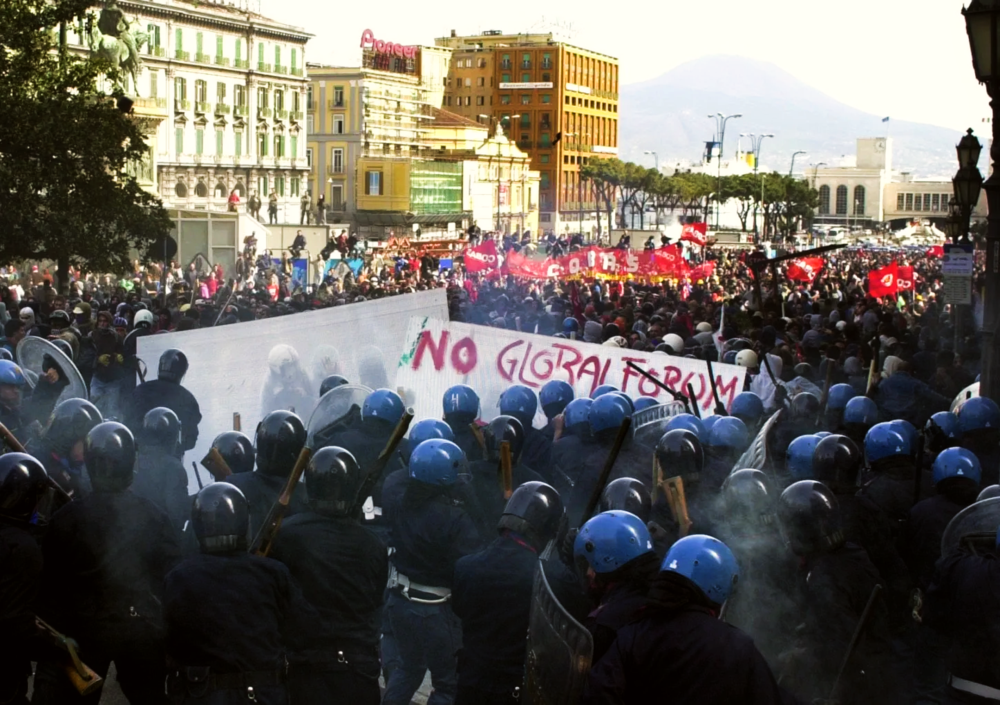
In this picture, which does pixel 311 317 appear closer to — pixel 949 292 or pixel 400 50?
pixel 949 292

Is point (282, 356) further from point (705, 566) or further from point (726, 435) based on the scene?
point (705, 566)

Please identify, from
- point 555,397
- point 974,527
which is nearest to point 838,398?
point 555,397

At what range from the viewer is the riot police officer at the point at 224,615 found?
17.4 feet

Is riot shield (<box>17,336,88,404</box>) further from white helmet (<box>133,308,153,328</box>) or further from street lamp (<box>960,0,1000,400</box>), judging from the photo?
street lamp (<box>960,0,1000,400</box>)

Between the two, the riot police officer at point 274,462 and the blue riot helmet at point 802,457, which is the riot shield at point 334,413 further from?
the blue riot helmet at point 802,457

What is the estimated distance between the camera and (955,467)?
679 centimetres

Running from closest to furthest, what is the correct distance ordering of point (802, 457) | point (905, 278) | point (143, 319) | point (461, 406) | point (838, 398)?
point (802, 457), point (461, 406), point (838, 398), point (143, 319), point (905, 278)

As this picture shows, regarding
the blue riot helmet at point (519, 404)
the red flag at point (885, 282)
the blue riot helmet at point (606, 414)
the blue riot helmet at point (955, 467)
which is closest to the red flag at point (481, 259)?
the red flag at point (885, 282)

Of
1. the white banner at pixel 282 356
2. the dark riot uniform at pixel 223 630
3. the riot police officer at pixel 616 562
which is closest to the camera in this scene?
the riot police officer at pixel 616 562

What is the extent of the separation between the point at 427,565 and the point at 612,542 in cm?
202

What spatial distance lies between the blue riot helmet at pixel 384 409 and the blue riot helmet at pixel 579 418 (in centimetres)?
95

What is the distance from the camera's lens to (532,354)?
43.0ft

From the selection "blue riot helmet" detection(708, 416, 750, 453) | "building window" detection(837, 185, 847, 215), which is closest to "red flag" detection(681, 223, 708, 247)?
"blue riot helmet" detection(708, 416, 750, 453)

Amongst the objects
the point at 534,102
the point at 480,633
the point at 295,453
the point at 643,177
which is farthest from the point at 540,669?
the point at 534,102
